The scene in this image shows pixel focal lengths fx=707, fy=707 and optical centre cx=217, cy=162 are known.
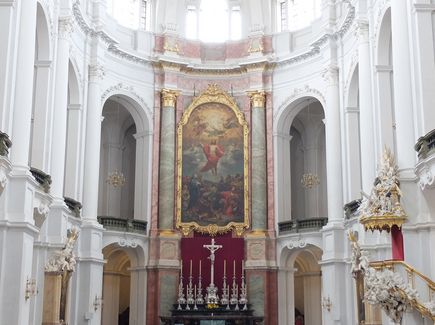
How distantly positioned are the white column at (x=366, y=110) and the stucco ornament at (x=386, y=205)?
4.90 m

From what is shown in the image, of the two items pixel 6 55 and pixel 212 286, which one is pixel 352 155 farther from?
pixel 6 55

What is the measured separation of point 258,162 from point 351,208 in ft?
20.6

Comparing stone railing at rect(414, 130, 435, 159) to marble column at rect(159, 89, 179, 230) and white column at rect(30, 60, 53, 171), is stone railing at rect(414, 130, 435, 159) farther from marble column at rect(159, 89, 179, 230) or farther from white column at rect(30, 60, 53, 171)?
marble column at rect(159, 89, 179, 230)

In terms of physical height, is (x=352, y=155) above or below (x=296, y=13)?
below

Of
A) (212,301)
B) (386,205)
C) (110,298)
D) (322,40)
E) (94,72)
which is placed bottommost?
(212,301)

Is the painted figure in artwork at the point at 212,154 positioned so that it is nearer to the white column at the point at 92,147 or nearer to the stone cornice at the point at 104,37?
the stone cornice at the point at 104,37

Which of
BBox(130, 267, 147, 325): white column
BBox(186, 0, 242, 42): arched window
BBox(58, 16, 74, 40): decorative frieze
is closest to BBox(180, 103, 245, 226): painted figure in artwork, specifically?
BBox(130, 267, 147, 325): white column

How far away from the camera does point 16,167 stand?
17875 mm

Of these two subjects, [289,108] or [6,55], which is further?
[289,108]

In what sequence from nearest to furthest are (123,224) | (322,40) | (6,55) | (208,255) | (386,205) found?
(386,205) < (6,55) < (322,40) < (123,224) < (208,255)

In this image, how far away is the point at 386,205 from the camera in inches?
682

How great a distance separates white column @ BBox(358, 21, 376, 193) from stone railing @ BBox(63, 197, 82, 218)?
9.92 m

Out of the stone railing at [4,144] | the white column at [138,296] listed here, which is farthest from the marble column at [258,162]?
the stone railing at [4,144]

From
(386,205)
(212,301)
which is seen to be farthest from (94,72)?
(386,205)
